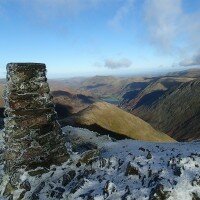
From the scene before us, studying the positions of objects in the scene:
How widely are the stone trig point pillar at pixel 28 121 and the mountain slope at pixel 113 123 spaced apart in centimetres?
4524

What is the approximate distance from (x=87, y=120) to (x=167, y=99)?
93.2 m

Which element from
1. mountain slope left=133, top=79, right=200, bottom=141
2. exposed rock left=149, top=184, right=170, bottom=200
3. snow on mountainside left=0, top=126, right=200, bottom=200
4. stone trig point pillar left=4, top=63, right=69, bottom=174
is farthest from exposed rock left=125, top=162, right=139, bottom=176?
mountain slope left=133, top=79, right=200, bottom=141

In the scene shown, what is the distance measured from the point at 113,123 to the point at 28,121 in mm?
59943

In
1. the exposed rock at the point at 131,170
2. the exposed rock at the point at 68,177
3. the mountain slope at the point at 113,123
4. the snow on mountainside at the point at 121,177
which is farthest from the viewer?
the mountain slope at the point at 113,123

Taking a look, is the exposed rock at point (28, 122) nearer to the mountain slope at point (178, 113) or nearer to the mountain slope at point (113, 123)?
the mountain slope at point (113, 123)

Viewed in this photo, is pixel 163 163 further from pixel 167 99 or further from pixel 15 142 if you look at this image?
pixel 167 99

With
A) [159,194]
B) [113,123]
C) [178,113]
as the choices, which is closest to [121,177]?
[159,194]

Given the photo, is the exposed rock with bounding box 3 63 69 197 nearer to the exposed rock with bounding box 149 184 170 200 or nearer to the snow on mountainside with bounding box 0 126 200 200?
the snow on mountainside with bounding box 0 126 200 200

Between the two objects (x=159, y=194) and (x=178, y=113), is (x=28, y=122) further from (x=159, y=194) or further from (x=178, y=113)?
(x=178, y=113)

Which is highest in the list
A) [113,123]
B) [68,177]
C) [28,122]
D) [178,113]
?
[28,122]

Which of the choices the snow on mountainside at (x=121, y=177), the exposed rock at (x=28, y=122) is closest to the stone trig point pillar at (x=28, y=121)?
the exposed rock at (x=28, y=122)

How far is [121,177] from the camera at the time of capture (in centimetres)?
1329

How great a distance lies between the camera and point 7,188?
46.4 feet

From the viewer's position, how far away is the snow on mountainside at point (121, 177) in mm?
11781
